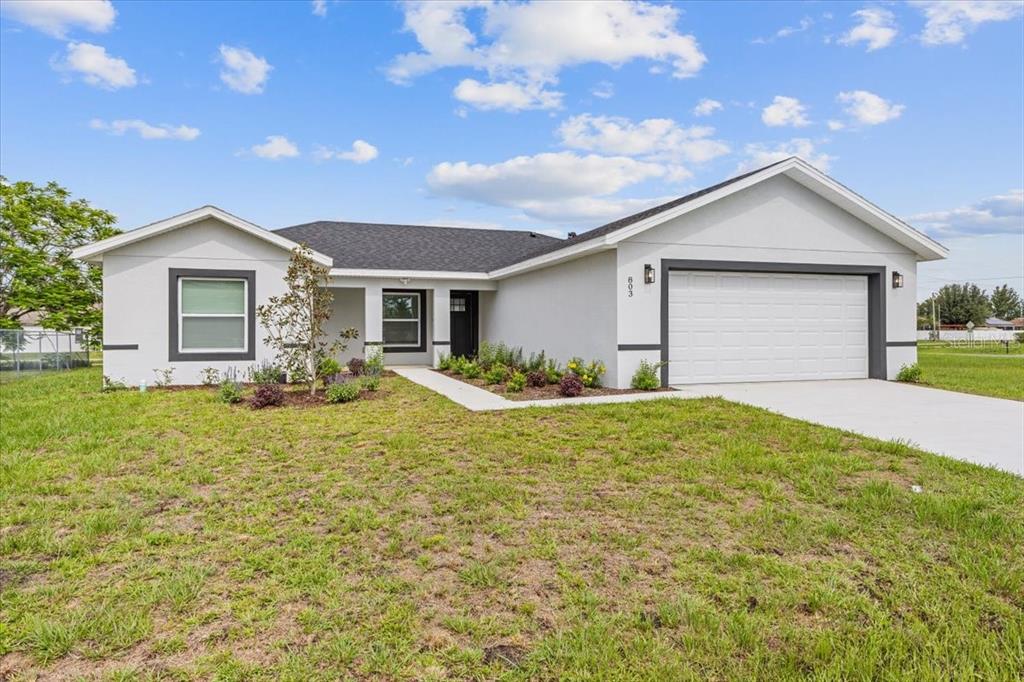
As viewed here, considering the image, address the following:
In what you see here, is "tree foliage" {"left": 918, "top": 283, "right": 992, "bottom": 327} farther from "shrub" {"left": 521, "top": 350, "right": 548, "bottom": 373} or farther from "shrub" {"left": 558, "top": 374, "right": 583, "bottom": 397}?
"shrub" {"left": 558, "top": 374, "right": 583, "bottom": 397}

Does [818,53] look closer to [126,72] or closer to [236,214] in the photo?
[236,214]

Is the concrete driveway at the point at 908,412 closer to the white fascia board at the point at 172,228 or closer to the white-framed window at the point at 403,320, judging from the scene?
the white fascia board at the point at 172,228

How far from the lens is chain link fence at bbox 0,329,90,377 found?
607 inches

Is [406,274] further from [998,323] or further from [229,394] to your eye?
[998,323]

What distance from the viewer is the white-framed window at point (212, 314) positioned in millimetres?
12070

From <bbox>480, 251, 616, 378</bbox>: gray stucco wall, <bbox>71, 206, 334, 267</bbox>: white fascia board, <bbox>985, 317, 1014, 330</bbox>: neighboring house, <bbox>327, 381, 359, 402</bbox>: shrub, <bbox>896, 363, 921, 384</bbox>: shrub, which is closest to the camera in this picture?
<bbox>327, 381, 359, 402</bbox>: shrub

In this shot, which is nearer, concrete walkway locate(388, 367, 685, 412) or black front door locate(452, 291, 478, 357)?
concrete walkway locate(388, 367, 685, 412)

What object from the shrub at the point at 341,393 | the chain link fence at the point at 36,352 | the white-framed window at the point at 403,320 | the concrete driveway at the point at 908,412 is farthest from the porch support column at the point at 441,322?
the chain link fence at the point at 36,352

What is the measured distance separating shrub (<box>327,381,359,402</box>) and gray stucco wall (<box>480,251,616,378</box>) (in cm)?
473

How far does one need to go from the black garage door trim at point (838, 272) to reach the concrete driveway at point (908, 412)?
2.19 feet

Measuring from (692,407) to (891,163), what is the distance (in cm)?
1120

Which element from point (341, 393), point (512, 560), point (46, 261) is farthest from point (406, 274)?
point (46, 261)

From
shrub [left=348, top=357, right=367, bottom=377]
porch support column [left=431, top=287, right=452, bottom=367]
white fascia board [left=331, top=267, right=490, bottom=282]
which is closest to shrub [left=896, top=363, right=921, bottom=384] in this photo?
white fascia board [left=331, top=267, right=490, bottom=282]

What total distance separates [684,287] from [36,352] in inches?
733
